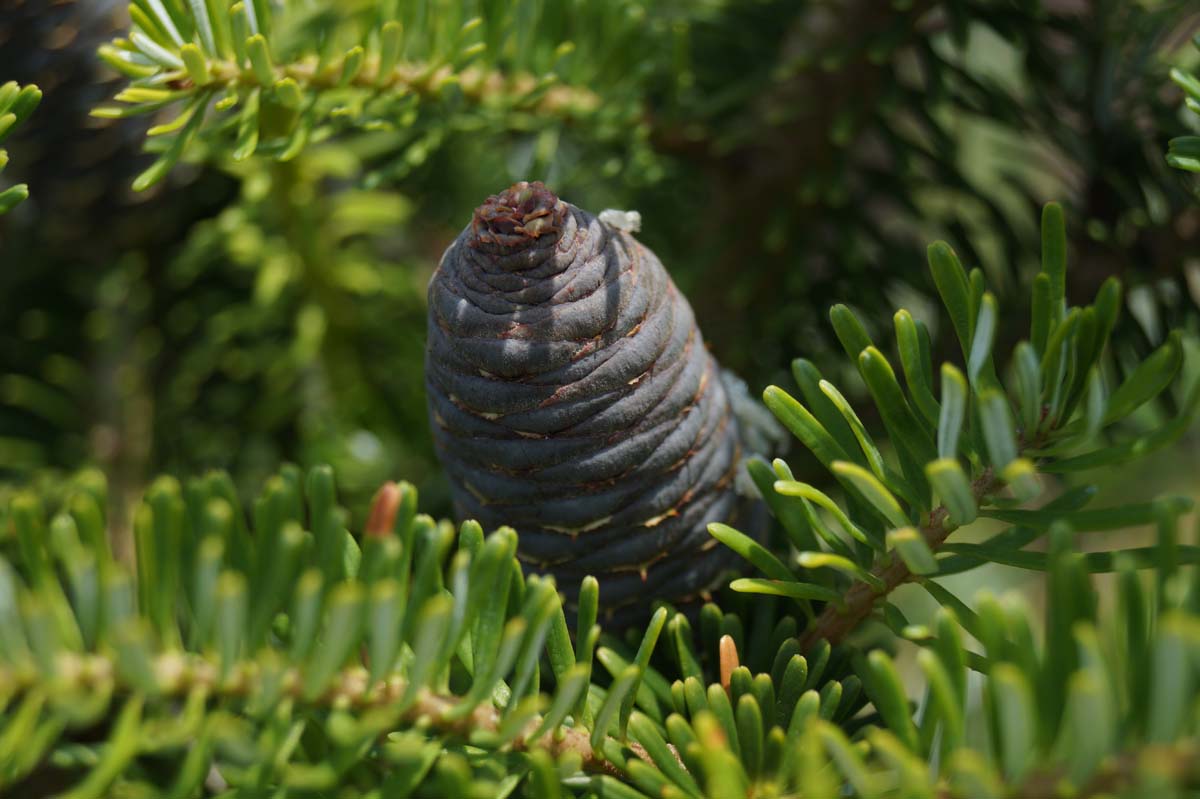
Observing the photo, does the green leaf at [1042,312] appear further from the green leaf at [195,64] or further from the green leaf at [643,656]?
the green leaf at [195,64]

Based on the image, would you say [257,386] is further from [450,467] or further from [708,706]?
[708,706]

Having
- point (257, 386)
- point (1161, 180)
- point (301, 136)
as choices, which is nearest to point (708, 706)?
point (301, 136)

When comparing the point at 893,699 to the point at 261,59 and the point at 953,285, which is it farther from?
the point at 261,59

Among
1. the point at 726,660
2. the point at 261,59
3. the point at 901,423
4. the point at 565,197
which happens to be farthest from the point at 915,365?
the point at 565,197

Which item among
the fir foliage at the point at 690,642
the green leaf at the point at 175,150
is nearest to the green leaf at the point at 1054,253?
the fir foliage at the point at 690,642

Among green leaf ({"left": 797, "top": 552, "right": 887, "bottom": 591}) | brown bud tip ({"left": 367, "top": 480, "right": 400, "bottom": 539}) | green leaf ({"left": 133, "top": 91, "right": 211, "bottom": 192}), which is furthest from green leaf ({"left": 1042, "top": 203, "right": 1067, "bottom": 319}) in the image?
green leaf ({"left": 133, "top": 91, "right": 211, "bottom": 192})
